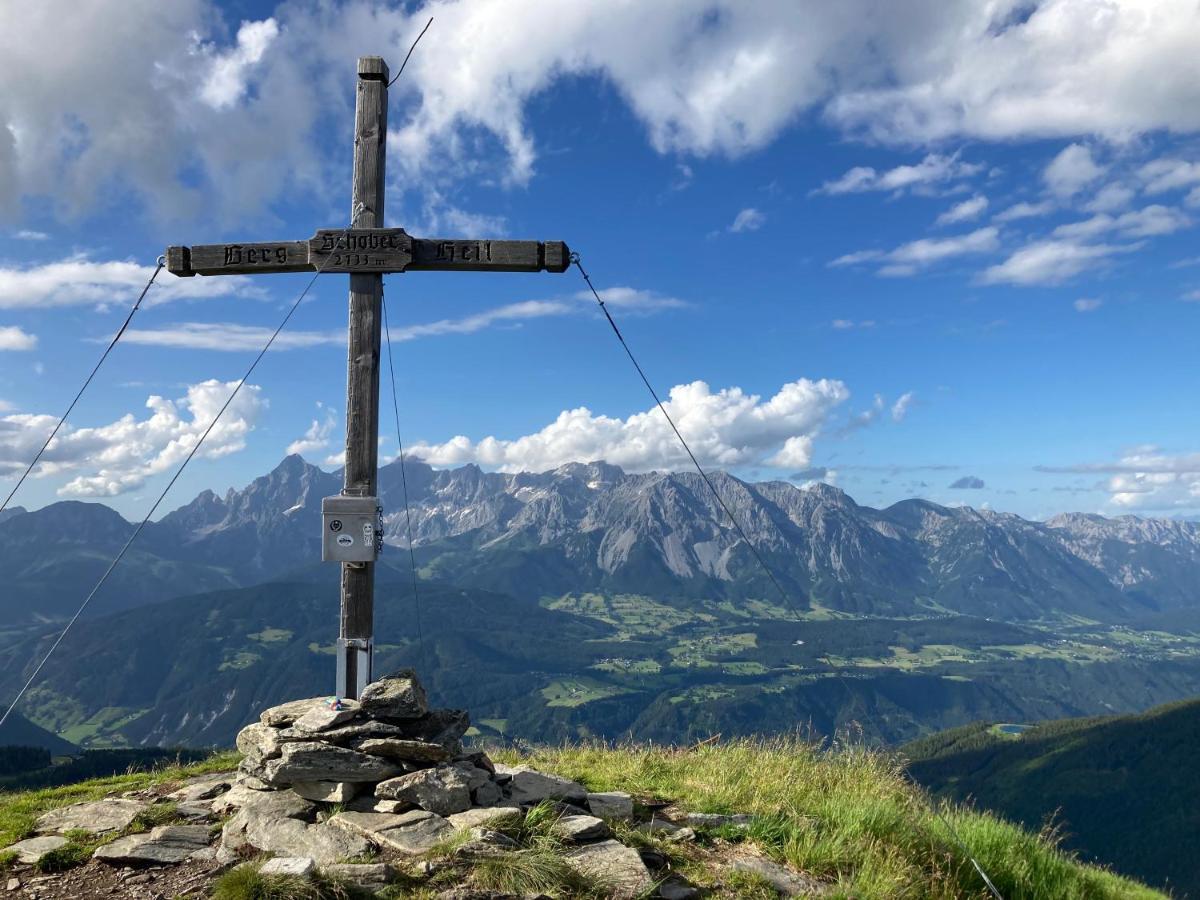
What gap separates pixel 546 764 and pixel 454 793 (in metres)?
5.15

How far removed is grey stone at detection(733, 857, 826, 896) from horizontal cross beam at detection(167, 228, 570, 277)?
8.35m

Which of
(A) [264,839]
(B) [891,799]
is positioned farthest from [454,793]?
(B) [891,799]

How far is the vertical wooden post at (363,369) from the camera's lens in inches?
473

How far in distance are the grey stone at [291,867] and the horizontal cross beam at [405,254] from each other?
7988 mm

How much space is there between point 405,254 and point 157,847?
323 inches

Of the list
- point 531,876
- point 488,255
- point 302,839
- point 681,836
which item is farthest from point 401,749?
point 488,255

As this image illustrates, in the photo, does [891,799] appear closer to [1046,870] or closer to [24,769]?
[1046,870]

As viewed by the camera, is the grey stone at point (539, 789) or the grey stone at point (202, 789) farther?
the grey stone at point (202, 789)

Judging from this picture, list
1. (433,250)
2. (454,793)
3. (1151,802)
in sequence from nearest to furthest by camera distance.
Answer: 1. (454,793)
2. (433,250)
3. (1151,802)

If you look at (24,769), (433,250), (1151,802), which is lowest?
(1151,802)

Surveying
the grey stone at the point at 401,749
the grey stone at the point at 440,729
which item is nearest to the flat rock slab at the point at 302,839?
the grey stone at the point at 401,749

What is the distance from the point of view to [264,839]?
9055mm

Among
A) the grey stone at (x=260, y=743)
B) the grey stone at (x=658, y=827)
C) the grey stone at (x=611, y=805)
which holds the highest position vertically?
the grey stone at (x=260, y=743)

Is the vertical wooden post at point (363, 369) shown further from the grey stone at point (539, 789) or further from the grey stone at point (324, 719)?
the grey stone at point (539, 789)
